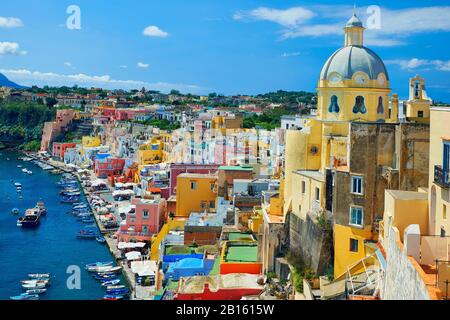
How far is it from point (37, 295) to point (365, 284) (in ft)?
38.7

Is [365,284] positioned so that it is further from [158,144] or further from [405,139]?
[158,144]

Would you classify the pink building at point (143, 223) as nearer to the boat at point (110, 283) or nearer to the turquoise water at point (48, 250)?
the turquoise water at point (48, 250)

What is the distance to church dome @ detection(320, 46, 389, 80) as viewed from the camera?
1078 centimetres

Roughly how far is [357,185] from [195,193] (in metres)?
10.7

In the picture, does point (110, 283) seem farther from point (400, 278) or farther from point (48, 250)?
point (400, 278)

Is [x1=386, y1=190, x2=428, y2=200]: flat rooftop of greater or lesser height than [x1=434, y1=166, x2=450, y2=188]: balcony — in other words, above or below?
below

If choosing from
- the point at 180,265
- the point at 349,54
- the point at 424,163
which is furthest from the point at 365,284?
the point at 180,265

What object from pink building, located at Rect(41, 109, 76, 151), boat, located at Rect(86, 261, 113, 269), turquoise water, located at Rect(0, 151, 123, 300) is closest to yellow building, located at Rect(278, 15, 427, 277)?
turquoise water, located at Rect(0, 151, 123, 300)

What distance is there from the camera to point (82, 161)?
4194cm

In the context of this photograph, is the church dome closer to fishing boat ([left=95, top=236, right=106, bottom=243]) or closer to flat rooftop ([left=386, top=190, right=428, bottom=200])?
flat rooftop ([left=386, top=190, right=428, bottom=200])

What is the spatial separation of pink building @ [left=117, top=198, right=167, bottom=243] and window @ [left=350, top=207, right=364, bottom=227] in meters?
12.3

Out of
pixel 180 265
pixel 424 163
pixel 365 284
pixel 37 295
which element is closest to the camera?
pixel 365 284

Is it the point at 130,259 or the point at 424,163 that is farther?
the point at 130,259

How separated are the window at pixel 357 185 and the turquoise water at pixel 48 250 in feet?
32.6
